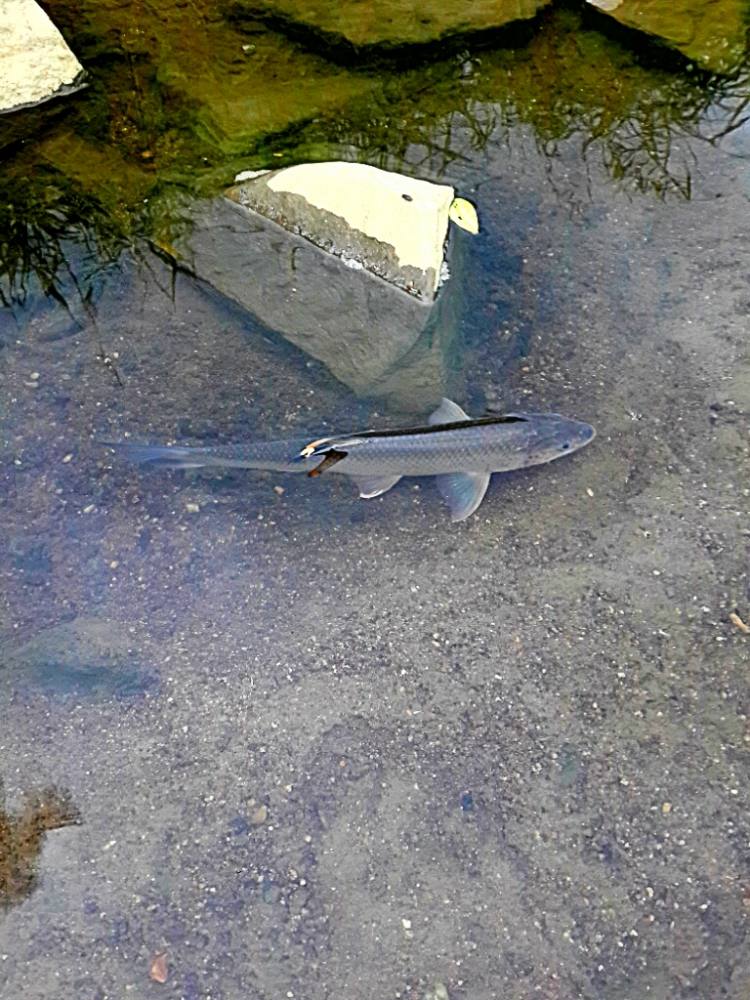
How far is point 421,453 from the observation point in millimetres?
3240

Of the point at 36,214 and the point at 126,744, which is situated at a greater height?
the point at 36,214

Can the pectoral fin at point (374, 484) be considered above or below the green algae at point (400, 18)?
below

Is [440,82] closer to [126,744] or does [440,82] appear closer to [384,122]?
[384,122]

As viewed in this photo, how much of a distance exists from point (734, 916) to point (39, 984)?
2.00m

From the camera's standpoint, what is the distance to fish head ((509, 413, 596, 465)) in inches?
131

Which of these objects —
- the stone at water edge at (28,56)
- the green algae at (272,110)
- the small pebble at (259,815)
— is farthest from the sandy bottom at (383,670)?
the stone at water edge at (28,56)

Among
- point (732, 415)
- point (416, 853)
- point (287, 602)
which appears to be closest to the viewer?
point (416, 853)

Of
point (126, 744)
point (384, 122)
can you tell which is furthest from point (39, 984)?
point (384, 122)

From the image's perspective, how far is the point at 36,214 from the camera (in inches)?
165

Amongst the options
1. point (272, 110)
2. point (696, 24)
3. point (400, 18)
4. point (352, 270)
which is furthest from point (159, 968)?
point (696, 24)

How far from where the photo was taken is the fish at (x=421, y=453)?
10.6 ft

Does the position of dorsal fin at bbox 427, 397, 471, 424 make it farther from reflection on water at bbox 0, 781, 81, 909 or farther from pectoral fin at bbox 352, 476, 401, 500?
reflection on water at bbox 0, 781, 81, 909

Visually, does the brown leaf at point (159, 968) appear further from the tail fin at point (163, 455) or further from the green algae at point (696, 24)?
the green algae at point (696, 24)

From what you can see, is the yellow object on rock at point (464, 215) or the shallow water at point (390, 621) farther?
the yellow object on rock at point (464, 215)
